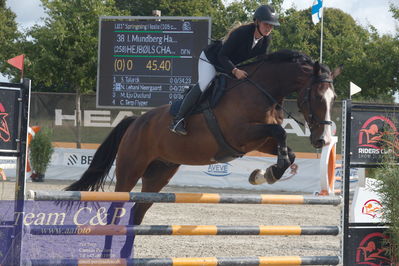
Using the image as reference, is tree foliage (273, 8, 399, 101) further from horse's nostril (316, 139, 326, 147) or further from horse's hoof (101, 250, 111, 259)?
horse's hoof (101, 250, 111, 259)

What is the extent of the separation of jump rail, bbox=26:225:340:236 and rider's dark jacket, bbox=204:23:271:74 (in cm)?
128

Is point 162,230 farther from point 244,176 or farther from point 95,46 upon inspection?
point 95,46

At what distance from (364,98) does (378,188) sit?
1725 cm

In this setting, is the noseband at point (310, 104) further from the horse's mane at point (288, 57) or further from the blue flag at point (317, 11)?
the blue flag at point (317, 11)

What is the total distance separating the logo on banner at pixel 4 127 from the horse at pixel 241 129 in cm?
93

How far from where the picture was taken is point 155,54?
11008 millimetres

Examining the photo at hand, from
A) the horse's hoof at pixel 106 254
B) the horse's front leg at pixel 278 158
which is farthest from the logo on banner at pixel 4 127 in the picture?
the horse's front leg at pixel 278 158

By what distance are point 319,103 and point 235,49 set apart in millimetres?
841

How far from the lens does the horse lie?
4434mm

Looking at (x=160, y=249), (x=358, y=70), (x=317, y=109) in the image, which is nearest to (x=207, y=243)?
(x=160, y=249)

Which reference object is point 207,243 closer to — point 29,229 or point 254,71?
point 254,71

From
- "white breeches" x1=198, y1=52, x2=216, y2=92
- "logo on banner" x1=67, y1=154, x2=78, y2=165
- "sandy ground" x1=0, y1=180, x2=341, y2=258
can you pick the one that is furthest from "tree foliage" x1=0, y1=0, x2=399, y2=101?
"white breeches" x1=198, y1=52, x2=216, y2=92

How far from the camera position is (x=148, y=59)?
11078mm

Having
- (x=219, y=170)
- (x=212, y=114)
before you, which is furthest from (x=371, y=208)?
(x=219, y=170)
